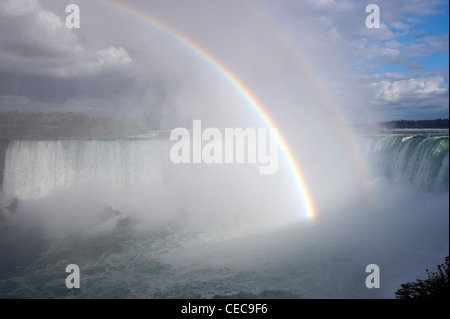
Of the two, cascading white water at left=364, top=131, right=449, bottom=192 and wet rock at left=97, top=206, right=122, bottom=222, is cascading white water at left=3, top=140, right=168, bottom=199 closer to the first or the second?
wet rock at left=97, top=206, right=122, bottom=222

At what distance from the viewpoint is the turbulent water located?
10.0 metres

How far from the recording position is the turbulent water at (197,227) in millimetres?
10039

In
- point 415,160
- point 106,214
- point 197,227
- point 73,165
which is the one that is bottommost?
point 197,227

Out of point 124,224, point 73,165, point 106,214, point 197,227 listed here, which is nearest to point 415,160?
point 197,227

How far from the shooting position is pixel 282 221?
55.9 ft

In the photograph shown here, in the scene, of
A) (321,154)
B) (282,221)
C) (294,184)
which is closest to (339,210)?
(282,221)

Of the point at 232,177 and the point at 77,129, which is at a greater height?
the point at 77,129

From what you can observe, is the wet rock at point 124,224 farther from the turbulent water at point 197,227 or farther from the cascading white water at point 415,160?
the cascading white water at point 415,160

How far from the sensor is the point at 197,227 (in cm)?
1712

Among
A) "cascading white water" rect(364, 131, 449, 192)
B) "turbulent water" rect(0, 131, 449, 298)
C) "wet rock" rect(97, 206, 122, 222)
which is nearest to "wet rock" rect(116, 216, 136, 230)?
"turbulent water" rect(0, 131, 449, 298)

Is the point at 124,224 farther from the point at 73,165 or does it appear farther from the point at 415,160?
the point at 415,160

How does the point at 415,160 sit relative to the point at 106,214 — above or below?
above
